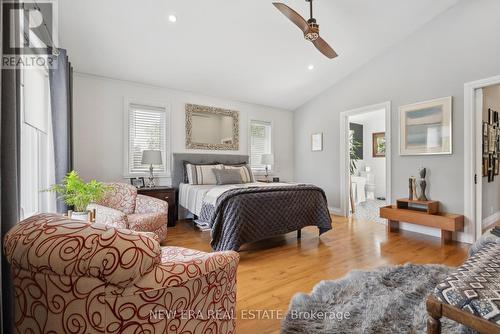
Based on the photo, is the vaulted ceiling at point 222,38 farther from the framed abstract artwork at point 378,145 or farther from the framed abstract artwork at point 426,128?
the framed abstract artwork at point 378,145

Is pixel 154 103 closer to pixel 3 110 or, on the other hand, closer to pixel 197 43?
pixel 197 43

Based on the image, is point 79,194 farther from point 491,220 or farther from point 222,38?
point 491,220

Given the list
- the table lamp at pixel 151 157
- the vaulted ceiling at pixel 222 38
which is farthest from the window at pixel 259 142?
the table lamp at pixel 151 157

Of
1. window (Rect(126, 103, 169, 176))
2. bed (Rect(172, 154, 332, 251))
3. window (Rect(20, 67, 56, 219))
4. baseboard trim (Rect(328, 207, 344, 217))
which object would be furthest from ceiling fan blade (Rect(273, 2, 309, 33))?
baseboard trim (Rect(328, 207, 344, 217))

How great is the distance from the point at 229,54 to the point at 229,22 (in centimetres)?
65

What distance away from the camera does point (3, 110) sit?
A: 99cm

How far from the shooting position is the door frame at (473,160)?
11.1 feet

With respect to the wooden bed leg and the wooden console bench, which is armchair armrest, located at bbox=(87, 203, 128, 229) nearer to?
the wooden bed leg

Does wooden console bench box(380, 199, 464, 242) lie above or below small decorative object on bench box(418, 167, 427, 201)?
below

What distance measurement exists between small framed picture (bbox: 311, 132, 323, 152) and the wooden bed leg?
14.8 feet

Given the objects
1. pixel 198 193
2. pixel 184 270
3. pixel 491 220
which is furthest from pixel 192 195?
pixel 491 220

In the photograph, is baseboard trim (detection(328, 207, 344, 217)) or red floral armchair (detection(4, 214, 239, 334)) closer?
red floral armchair (detection(4, 214, 239, 334))

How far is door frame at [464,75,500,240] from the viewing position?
3.39 metres

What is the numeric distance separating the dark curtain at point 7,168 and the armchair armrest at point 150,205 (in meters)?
2.09
